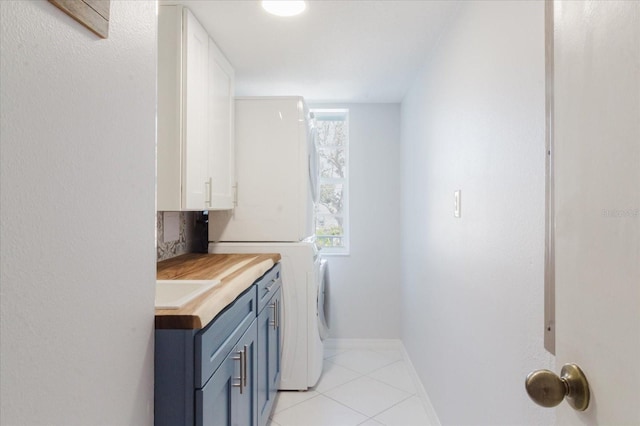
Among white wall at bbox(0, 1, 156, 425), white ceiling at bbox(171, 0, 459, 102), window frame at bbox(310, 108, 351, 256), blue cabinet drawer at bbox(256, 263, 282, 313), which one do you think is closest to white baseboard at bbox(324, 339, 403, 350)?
window frame at bbox(310, 108, 351, 256)

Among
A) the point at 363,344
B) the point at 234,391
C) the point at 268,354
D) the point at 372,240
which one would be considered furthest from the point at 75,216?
the point at 363,344

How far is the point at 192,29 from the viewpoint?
6.15 ft

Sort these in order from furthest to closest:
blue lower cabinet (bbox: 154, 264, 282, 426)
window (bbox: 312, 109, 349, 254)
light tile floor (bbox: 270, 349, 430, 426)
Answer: window (bbox: 312, 109, 349, 254) → light tile floor (bbox: 270, 349, 430, 426) → blue lower cabinet (bbox: 154, 264, 282, 426)

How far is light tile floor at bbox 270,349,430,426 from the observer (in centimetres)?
228

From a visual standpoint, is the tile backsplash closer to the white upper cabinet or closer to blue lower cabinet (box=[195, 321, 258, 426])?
the white upper cabinet

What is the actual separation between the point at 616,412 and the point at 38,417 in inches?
31.5

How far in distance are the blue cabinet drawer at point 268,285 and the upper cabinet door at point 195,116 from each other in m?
0.51

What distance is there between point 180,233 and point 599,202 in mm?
2343

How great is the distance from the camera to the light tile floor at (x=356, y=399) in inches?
89.9

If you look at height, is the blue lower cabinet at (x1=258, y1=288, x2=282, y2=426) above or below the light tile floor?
above

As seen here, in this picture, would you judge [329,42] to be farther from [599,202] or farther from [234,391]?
[599,202]

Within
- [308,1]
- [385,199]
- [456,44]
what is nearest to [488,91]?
[456,44]

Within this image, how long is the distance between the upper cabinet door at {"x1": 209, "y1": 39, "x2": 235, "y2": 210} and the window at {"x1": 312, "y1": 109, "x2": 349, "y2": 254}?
131cm

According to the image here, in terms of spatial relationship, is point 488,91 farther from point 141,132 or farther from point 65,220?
point 65,220
